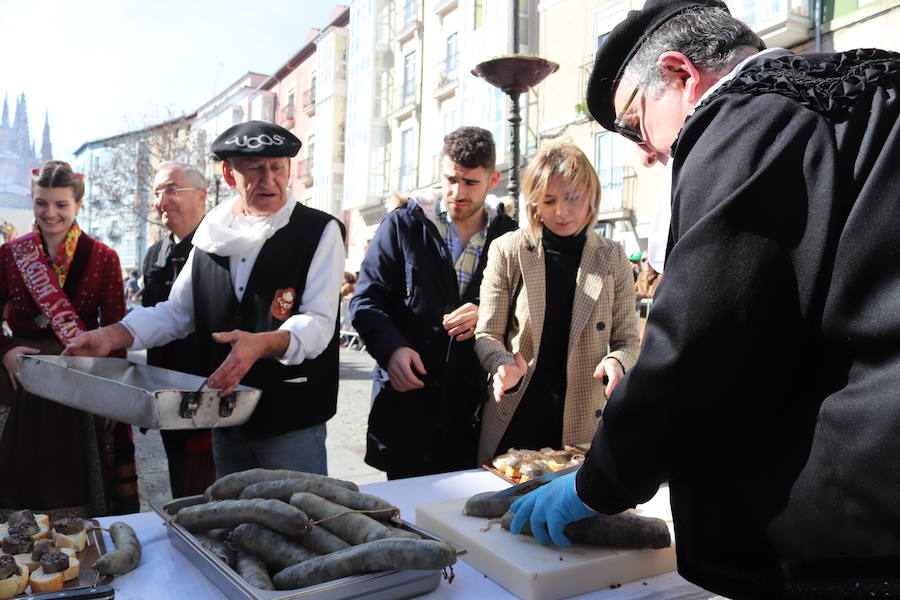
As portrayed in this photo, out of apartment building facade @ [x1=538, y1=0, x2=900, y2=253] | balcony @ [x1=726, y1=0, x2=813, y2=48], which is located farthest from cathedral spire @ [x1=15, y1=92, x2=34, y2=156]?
balcony @ [x1=726, y1=0, x2=813, y2=48]

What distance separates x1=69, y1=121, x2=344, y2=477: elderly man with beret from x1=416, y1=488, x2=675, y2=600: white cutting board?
1.10 metres

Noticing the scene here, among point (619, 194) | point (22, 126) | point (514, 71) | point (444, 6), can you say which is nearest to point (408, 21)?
point (444, 6)

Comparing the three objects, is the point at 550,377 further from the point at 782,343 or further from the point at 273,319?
the point at 782,343

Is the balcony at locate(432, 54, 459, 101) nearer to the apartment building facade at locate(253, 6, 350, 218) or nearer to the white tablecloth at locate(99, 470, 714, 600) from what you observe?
the apartment building facade at locate(253, 6, 350, 218)

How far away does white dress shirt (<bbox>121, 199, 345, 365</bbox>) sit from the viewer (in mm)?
2463

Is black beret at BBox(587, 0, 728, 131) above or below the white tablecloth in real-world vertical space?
above

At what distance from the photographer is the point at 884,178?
95 centimetres

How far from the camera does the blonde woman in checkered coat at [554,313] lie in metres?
2.64

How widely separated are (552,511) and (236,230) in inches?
70.5

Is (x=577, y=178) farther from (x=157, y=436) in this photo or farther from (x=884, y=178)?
(x=157, y=436)

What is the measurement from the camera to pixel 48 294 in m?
3.35

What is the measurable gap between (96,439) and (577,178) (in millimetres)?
2690

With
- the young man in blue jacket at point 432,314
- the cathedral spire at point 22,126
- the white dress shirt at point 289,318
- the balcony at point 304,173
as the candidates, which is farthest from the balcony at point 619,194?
the cathedral spire at point 22,126

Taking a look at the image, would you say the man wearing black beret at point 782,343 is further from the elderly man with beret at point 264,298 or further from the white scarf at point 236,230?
the white scarf at point 236,230
